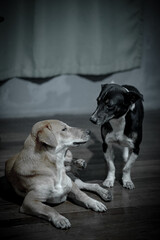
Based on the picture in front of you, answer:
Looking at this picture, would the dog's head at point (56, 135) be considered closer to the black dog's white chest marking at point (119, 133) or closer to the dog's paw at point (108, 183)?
the black dog's white chest marking at point (119, 133)

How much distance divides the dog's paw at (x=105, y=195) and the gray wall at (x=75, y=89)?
2546 mm

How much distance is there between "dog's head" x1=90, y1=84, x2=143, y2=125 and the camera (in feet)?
7.36

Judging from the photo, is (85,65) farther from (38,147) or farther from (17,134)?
(38,147)

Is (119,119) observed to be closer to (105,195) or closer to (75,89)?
(105,195)

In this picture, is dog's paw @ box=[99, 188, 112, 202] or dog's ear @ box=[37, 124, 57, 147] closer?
dog's ear @ box=[37, 124, 57, 147]

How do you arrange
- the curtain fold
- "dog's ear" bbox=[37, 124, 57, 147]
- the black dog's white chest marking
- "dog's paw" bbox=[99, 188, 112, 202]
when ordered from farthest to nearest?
the curtain fold
the black dog's white chest marking
"dog's paw" bbox=[99, 188, 112, 202]
"dog's ear" bbox=[37, 124, 57, 147]

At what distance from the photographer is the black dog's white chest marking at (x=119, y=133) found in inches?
93.3

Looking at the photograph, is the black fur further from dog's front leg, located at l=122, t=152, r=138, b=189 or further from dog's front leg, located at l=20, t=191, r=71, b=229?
dog's front leg, located at l=20, t=191, r=71, b=229

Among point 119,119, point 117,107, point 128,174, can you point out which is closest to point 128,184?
point 128,174

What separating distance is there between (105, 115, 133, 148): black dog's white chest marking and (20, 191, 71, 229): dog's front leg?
0.74 metres

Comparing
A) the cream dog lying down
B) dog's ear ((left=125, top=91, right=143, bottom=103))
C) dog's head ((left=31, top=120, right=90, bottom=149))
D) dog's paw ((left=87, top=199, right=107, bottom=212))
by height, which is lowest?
dog's paw ((left=87, top=199, right=107, bottom=212))

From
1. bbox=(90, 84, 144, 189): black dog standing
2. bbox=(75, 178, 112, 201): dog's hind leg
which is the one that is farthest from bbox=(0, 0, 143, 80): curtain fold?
bbox=(75, 178, 112, 201): dog's hind leg

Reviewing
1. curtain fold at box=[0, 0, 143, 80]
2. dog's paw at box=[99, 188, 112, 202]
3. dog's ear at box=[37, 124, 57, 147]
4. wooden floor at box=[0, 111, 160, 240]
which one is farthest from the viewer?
curtain fold at box=[0, 0, 143, 80]

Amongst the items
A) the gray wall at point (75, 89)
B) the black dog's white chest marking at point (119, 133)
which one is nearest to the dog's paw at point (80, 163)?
the black dog's white chest marking at point (119, 133)
